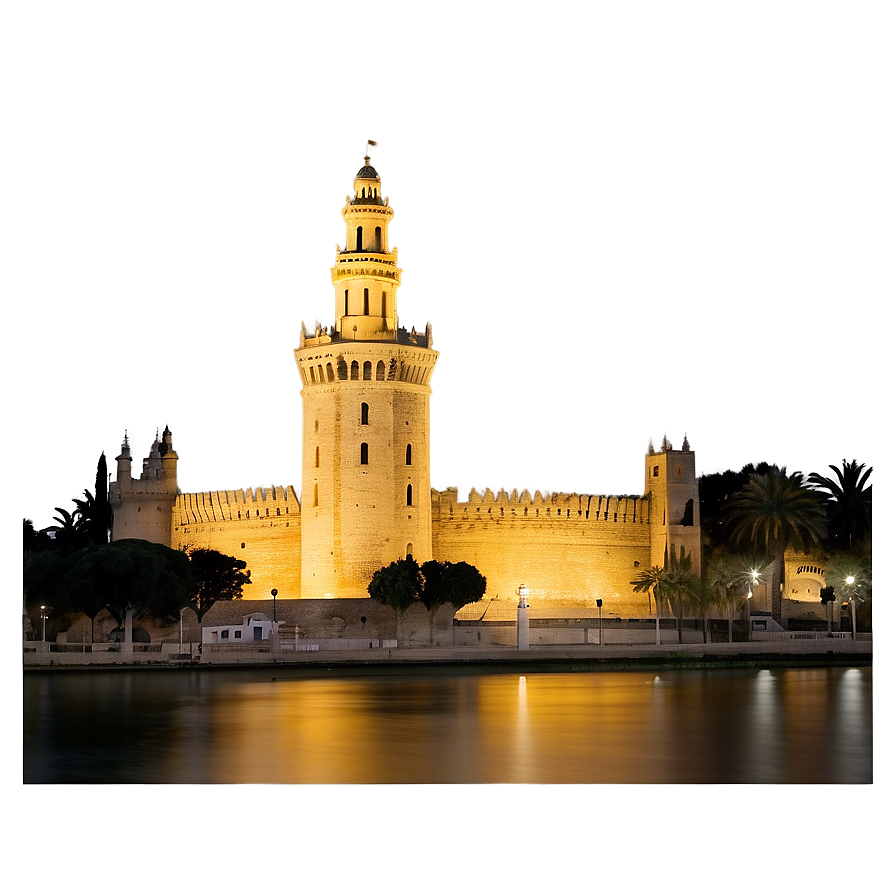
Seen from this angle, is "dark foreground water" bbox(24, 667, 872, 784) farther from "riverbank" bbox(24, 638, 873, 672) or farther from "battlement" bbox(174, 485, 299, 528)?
"battlement" bbox(174, 485, 299, 528)

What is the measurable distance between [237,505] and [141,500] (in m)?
2.94

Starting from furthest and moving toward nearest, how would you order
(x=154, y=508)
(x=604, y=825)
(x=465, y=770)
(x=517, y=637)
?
(x=154, y=508) < (x=517, y=637) < (x=465, y=770) < (x=604, y=825)

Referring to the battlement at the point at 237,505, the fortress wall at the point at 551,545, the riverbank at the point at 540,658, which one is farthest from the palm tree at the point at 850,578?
the battlement at the point at 237,505

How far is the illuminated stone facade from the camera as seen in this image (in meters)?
37.1

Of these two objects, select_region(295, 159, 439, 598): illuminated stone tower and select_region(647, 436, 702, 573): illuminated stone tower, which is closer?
select_region(295, 159, 439, 598): illuminated stone tower

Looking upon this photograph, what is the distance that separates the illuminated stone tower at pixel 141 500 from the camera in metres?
41.4

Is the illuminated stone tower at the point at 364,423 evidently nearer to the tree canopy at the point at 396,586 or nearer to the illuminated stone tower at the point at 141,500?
the tree canopy at the point at 396,586

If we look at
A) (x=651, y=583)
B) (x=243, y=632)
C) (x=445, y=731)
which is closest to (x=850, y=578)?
(x=651, y=583)

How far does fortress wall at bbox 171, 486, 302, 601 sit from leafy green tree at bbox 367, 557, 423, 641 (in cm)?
396

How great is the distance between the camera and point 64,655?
32.4 metres

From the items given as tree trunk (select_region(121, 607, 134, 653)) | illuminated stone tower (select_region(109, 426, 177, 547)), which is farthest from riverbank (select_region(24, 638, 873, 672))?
illuminated stone tower (select_region(109, 426, 177, 547))

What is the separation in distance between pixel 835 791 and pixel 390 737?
559cm

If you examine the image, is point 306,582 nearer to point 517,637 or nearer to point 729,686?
point 517,637

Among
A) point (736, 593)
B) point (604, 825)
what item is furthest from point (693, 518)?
point (604, 825)
